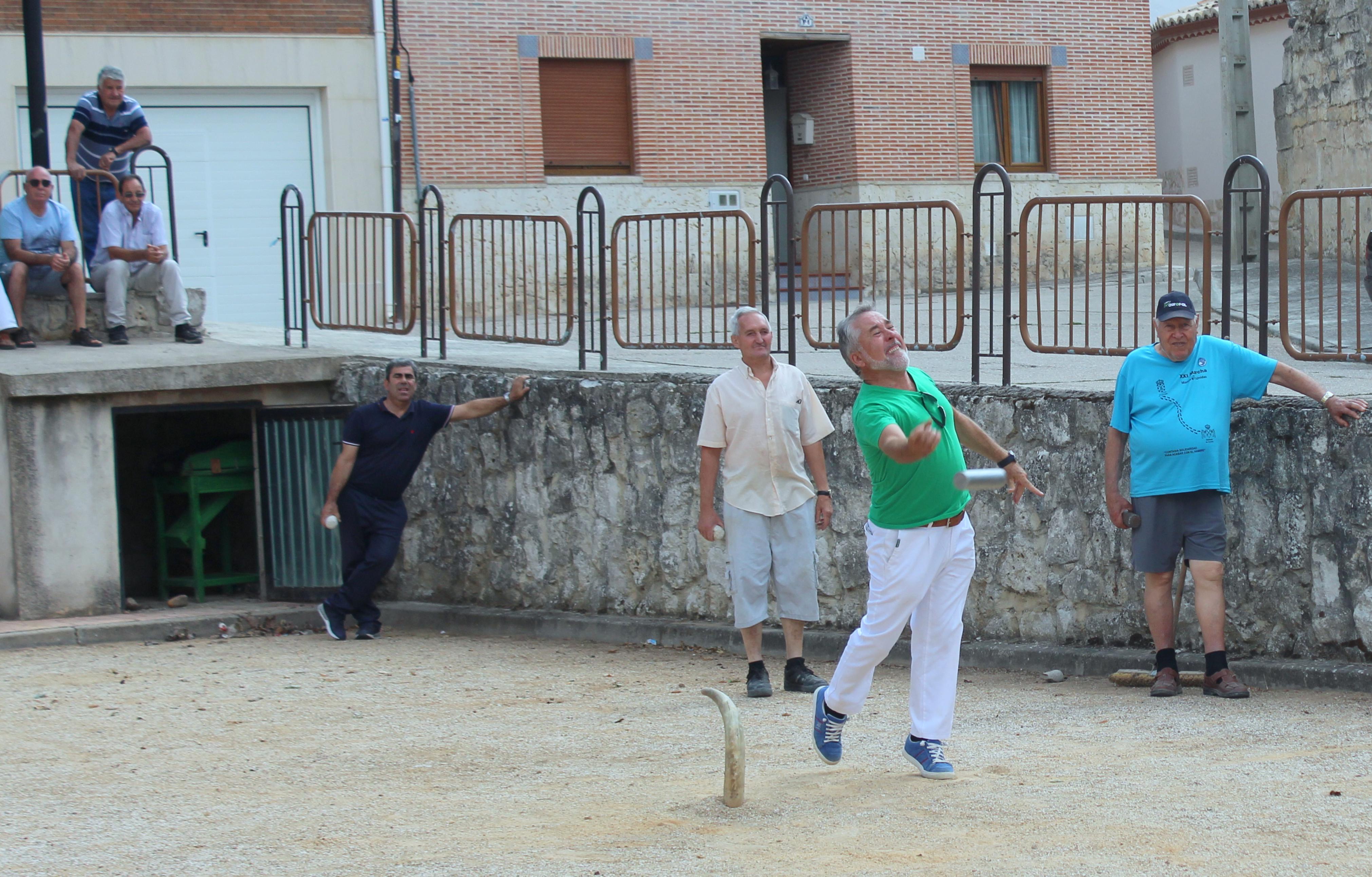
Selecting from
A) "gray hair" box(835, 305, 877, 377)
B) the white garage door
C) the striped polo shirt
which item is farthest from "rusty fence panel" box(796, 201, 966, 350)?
the white garage door

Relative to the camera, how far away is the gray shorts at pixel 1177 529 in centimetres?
689

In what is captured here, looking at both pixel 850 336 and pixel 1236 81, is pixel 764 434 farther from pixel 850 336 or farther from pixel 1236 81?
pixel 1236 81

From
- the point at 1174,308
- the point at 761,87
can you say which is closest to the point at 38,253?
the point at 1174,308

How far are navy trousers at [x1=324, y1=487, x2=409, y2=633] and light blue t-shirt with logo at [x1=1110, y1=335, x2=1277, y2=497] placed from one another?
526 cm

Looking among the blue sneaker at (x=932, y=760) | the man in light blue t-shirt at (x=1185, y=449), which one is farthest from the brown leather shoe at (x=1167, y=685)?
the blue sneaker at (x=932, y=760)

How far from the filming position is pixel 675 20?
65.5 feet

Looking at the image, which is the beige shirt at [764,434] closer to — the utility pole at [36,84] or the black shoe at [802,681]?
the black shoe at [802,681]

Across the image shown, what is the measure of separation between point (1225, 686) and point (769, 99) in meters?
16.2

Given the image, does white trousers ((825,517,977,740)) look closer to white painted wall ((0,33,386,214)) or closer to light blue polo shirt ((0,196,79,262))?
light blue polo shirt ((0,196,79,262))

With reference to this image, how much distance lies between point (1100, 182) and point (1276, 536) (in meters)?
16.3

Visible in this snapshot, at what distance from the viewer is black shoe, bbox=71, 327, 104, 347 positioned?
11961 mm

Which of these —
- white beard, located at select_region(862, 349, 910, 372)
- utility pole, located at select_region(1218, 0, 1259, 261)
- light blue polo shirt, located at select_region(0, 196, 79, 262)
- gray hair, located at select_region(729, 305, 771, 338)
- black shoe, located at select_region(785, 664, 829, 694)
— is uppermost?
utility pole, located at select_region(1218, 0, 1259, 261)

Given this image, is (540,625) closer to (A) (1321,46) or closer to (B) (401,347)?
(B) (401,347)

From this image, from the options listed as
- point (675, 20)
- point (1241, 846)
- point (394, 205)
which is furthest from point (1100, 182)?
point (1241, 846)
